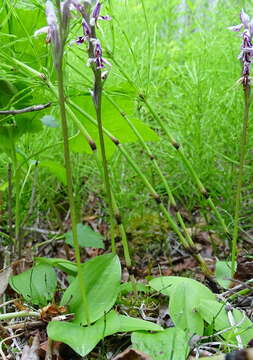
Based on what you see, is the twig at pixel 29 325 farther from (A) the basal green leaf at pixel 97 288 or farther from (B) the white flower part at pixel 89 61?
(B) the white flower part at pixel 89 61

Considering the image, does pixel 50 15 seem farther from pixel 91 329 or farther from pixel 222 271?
pixel 222 271

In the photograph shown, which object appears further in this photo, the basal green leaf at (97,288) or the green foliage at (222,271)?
the green foliage at (222,271)

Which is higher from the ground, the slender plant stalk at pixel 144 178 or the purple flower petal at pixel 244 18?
the purple flower petal at pixel 244 18

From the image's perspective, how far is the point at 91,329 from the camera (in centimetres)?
81

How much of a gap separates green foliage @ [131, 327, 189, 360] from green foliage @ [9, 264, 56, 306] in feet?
1.01

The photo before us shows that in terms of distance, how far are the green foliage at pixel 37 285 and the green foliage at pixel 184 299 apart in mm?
243

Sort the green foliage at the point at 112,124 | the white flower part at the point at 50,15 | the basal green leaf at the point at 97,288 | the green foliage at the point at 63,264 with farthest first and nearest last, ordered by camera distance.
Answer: the green foliage at the point at 112,124, the green foliage at the point at 63,264, the basal green leaf at the point at 97,288, the white flower part at the point at 50,15

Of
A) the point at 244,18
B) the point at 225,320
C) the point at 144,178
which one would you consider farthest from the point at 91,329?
the point at 244,18

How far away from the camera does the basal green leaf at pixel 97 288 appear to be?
2.86 feet

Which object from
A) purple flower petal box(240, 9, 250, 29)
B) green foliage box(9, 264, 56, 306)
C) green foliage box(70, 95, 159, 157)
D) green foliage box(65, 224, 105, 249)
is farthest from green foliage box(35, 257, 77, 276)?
purple flower petal box(240, 9, 250, 29)

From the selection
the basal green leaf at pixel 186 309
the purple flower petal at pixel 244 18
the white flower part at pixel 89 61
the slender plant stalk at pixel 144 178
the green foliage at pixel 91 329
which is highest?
the purple flower petal at pixel 244 18

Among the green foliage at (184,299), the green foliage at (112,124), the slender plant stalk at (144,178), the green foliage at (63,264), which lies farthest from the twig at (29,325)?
the green foliage at (112,124)

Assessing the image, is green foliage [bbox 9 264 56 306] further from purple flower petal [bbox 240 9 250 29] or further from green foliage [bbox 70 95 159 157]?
purple flower petal [bbox 240 9 250 29]

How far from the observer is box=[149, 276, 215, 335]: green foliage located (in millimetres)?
859
